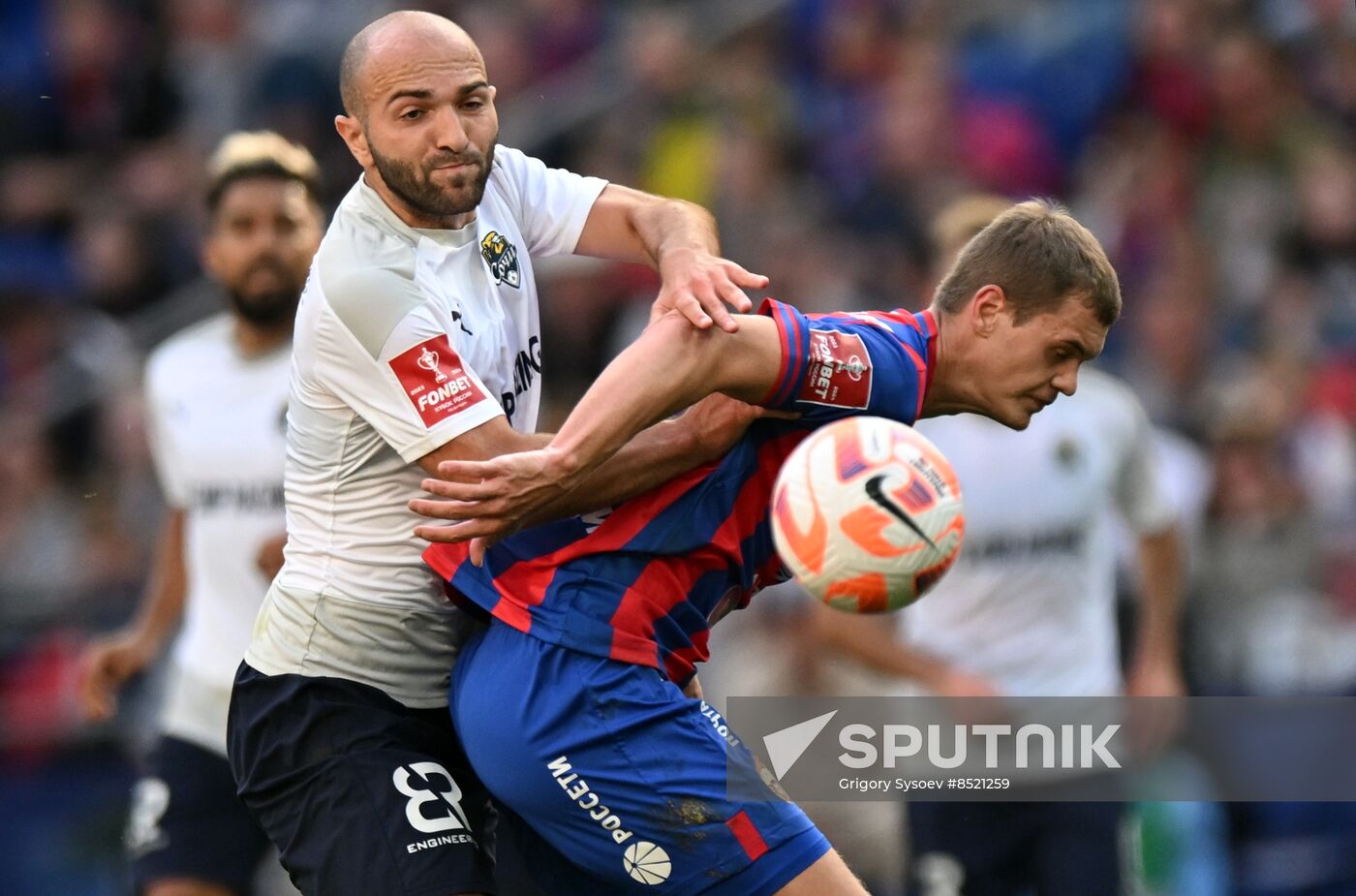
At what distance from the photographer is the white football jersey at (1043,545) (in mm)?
7160

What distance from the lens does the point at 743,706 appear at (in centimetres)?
757

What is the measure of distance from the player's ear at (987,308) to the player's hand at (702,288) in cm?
50

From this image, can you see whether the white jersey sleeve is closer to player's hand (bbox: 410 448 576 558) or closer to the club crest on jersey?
player's hand (bbox: 410 448 576 558)

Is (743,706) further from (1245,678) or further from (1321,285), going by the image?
(1321,285)

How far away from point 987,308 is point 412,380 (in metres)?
1.34

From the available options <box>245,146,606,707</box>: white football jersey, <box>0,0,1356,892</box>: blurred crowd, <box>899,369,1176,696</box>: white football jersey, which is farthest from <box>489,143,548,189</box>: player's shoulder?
<box>0,0,1356,892</box>: blurred crowd

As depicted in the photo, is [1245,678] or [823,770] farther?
[1245,678]

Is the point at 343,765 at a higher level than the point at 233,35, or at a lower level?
lower

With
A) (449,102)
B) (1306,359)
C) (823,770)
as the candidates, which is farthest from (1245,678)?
(449,102)

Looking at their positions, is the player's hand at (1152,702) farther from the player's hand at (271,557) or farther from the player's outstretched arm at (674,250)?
the player's hand at (271,557)

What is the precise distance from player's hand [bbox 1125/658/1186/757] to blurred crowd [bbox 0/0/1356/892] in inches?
59.4

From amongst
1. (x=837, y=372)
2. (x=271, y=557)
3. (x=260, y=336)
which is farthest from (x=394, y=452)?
(x=260, y=336)

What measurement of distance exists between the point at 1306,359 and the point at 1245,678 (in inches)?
Result: 80.8

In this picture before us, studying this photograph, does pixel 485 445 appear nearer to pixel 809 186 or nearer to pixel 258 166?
pixel 258 166
